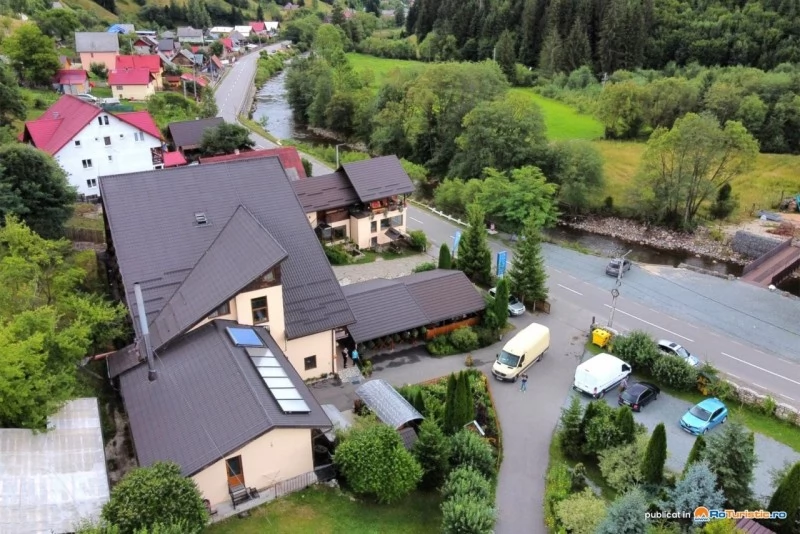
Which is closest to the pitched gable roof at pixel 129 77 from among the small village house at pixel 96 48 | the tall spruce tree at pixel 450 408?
the small village house at pixel 96 48

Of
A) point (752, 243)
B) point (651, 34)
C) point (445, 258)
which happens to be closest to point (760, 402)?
point (445, 258)

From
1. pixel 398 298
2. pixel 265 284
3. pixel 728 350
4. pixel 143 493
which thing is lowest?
pixel 728 350

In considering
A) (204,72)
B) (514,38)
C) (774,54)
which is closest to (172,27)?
(204,72)

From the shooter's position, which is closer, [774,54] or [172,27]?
[774,54]

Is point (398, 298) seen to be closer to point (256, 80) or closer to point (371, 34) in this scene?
point (256, 80)

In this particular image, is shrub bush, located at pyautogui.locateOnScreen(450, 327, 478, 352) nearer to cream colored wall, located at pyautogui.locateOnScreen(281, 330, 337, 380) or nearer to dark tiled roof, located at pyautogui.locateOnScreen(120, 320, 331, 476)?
cream colored wall, located at pyautogui.locateOnScreen(281, 330, 337, 380)

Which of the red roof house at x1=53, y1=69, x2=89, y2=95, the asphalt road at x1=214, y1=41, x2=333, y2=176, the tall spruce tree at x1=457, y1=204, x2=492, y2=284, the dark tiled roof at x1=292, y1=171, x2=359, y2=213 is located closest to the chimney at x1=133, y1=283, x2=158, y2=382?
the dark tiled roof at x1=292, y1=171, x2=359, y2=213

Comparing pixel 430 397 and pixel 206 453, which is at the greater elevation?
pixel 206 453
